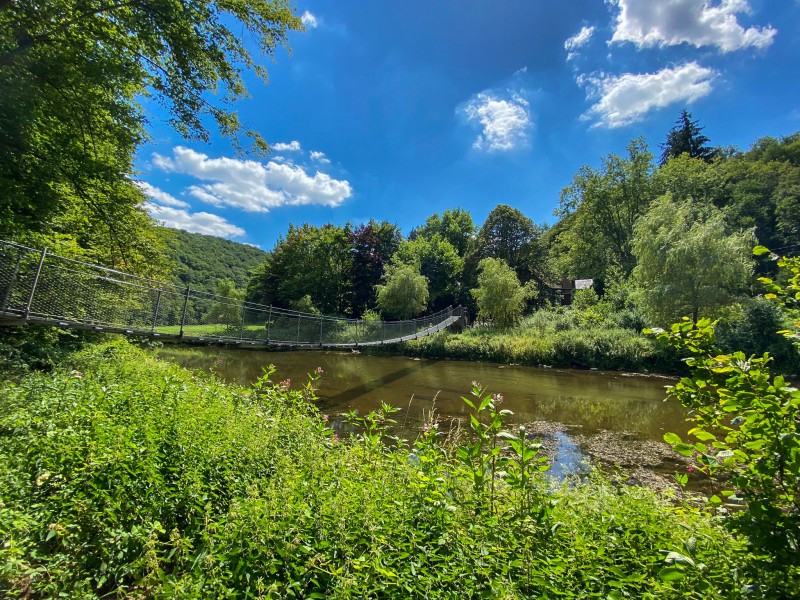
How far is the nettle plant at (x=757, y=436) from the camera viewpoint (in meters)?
1.03

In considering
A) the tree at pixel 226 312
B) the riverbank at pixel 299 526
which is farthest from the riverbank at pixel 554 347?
the riverbank at pixel 299 526

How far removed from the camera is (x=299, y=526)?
1688 millimetres

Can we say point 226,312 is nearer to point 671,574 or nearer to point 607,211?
point 671,574

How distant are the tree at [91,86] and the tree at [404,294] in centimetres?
1757

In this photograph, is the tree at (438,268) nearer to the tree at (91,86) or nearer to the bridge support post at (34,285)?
the tree at (91,86)

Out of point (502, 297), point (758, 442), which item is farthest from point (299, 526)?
point (502, 297)

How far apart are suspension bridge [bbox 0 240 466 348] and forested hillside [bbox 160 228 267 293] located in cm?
3488

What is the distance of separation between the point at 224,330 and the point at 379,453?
262 inches

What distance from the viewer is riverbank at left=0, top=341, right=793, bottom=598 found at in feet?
4.56

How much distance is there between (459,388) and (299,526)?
33.1 ft

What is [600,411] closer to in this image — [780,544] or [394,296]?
[780,544]

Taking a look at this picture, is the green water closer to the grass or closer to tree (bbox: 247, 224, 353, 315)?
the grass

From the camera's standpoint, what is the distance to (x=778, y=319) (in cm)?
1347

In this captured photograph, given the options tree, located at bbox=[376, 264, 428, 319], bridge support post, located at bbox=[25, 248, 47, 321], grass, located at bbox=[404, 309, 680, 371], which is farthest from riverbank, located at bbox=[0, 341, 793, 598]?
tree, located at bbox=[376, 264, 428, 319]
